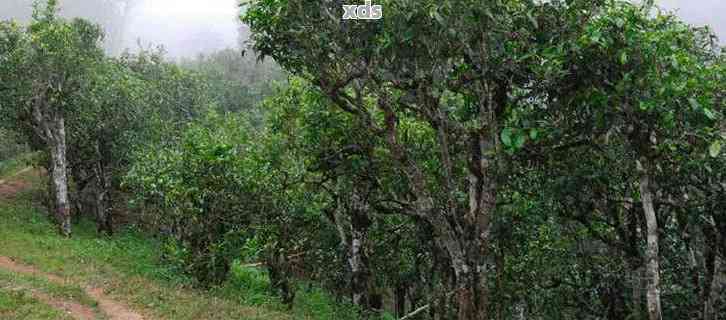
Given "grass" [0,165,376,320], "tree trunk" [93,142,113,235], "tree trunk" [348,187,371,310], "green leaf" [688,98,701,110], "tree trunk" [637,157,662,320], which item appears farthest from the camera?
"tree trunk" [93,142,113,235]

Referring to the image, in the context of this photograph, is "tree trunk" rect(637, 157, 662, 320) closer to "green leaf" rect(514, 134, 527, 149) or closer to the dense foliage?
the dense foliage

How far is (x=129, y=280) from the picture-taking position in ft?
75.9

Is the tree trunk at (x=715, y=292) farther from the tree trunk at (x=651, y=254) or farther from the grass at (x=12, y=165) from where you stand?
the grass at (x=12, y=165)

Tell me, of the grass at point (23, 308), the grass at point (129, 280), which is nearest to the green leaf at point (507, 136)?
the grass at point (129, 280)

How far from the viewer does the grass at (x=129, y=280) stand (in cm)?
1947

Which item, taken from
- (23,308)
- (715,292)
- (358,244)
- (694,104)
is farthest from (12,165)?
(694,104)

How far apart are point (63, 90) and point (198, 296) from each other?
16.3 m

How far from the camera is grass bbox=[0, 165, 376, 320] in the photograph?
766 inches

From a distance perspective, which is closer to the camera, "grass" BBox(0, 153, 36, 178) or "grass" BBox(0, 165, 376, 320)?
"grass" BBox(0, 165, 376, 320)

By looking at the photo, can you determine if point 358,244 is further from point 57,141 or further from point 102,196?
point 102,196

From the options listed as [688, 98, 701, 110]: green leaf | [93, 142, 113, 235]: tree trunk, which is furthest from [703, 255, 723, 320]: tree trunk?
[93, 142, 113, 235]: tree trunk

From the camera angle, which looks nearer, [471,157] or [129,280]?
[471,157]

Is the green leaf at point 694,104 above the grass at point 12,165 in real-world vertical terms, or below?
below

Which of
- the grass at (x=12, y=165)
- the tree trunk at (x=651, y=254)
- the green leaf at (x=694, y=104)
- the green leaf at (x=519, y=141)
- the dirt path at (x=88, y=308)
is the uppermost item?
the grass at (x=12, y=165)
